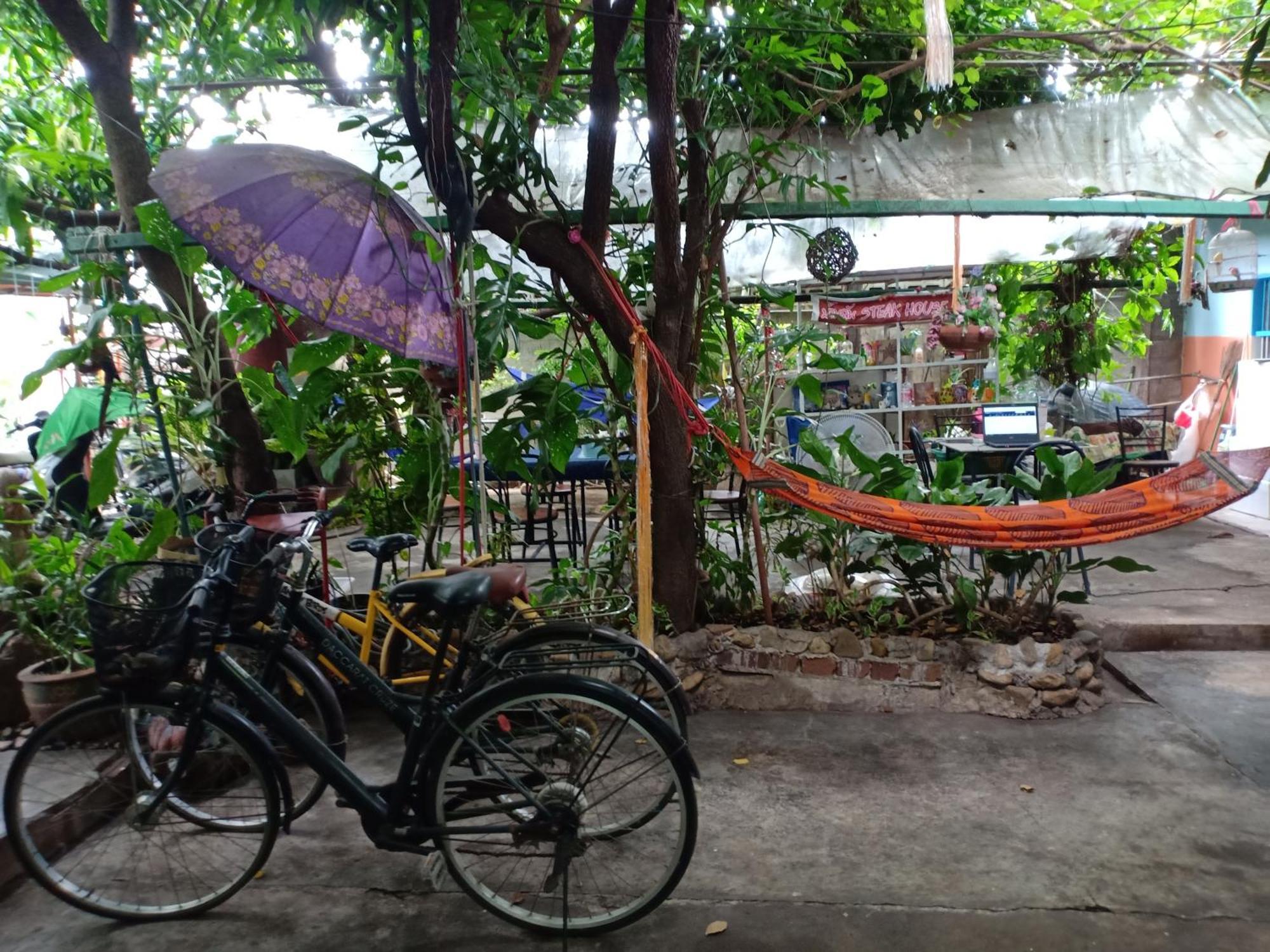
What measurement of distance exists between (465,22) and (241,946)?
2.90 metres

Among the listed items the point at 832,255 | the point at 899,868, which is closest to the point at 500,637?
the point at 899,868

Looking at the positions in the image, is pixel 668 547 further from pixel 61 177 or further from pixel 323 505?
pixel 61 177

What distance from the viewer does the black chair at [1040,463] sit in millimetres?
3750

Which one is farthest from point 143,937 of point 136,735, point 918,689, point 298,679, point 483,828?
point 918,689

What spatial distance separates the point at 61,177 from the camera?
4.14 m

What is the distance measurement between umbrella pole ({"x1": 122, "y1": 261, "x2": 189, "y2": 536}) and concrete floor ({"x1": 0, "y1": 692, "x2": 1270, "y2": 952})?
132cm

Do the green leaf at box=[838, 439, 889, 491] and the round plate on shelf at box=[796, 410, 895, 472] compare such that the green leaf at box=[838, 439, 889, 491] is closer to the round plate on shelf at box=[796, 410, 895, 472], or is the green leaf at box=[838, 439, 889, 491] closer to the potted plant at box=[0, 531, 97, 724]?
the round plate on shelf at box=[796, 410, 895, 472]

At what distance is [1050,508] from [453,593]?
2.28 meters

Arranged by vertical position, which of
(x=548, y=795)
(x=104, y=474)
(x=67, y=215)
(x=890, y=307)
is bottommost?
(x=548, y=795)

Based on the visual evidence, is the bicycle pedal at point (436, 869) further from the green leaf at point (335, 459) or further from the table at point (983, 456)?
the table at point (983, 456)

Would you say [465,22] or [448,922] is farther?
[465,22]

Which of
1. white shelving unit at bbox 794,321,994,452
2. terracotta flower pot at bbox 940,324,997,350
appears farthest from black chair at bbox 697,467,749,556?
white shelving unit at bbox 794,321,994,452

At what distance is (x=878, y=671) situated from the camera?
3398 millimetres

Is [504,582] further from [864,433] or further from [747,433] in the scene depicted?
[864,433]
